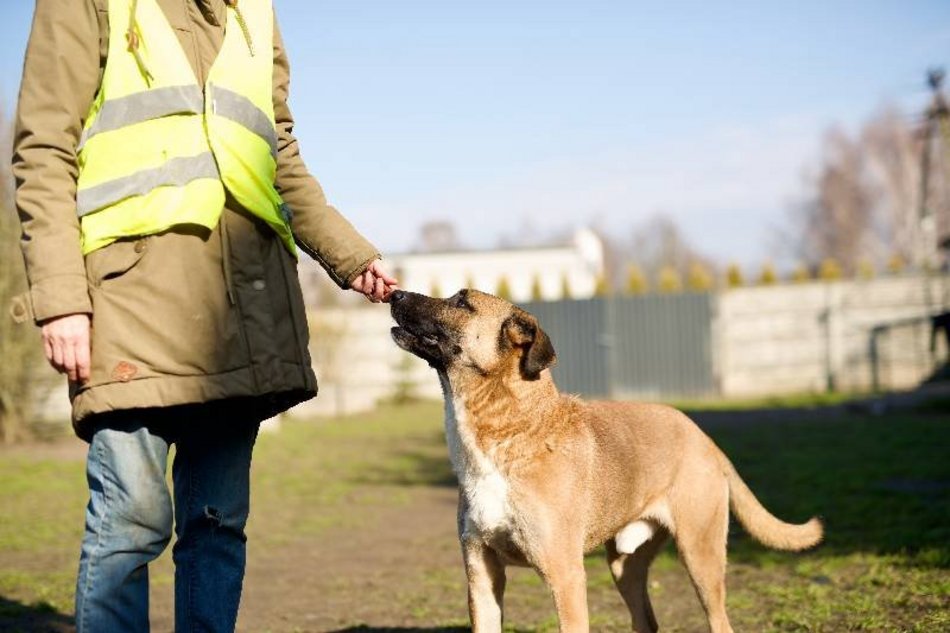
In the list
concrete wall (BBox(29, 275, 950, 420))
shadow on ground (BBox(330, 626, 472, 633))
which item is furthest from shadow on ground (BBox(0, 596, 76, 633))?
concrete wall (BBox(29, 275, 950, 420))

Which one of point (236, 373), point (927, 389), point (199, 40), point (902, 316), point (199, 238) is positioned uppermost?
point (199, 40)

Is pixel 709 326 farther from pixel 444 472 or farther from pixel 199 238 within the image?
pixel 199 238

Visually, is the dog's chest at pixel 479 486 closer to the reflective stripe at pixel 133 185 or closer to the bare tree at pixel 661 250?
the reflective stripe at pixel 133 185

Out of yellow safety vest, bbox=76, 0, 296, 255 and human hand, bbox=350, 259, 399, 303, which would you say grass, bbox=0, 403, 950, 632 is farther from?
yellow safety vest, bbox=76, 0, 296, 255

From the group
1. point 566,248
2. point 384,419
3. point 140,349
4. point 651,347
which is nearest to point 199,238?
point 140,349

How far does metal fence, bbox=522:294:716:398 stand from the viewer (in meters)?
23.8

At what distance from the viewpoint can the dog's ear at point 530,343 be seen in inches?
159

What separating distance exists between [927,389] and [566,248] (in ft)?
70.9

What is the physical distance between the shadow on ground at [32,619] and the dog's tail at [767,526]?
10.7 feet

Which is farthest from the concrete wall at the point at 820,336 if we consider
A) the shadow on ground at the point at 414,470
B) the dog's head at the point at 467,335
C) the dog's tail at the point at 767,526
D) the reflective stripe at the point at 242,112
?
the reflective stripe at the point at 242,112

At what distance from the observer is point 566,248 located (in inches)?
1673

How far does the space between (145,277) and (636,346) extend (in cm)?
2166

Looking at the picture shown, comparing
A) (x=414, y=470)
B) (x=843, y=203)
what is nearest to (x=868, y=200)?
(x=843, y=203)

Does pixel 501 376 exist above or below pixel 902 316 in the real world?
above
